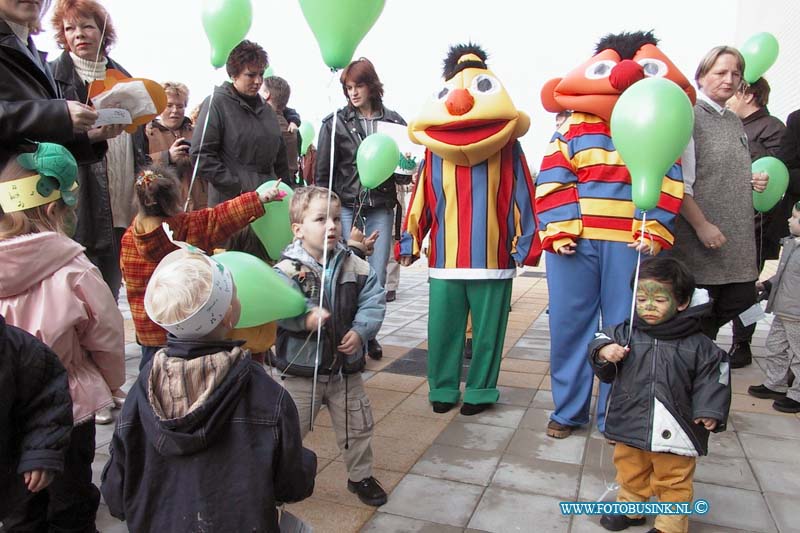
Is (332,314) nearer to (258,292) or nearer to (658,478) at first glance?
(258,292)

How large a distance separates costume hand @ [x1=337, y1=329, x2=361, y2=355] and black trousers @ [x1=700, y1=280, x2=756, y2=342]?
208 cm

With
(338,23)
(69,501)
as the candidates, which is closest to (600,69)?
(338,23)

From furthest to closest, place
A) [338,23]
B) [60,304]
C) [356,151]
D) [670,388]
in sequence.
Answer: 1. [356,151]
2. [338,23]
3. [670,388]
4. [60,304]

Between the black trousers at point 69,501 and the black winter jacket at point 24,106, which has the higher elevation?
the black winter jacket at point 24,106

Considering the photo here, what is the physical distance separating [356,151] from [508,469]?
238 centimetres

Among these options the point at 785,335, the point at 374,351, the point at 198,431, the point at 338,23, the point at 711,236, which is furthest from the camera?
the point at 374,351

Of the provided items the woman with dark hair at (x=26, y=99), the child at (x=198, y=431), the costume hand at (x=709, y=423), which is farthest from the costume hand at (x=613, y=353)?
the woman with dark hair at (x=26, y=99)

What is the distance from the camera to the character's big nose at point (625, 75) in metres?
2.79

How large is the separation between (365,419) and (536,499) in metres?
0.77

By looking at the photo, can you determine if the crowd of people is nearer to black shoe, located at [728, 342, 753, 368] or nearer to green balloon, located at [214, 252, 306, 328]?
black shoe, located at [728, 342, 753, 368]

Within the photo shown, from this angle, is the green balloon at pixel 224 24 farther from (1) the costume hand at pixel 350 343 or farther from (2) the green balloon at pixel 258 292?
(1) the costume hand at pixel 350 343

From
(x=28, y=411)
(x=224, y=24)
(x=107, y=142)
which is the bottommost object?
(x=28, y=411)

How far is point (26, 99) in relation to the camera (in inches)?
87.9

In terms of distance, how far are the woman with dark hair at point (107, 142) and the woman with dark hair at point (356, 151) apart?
1.27 m
